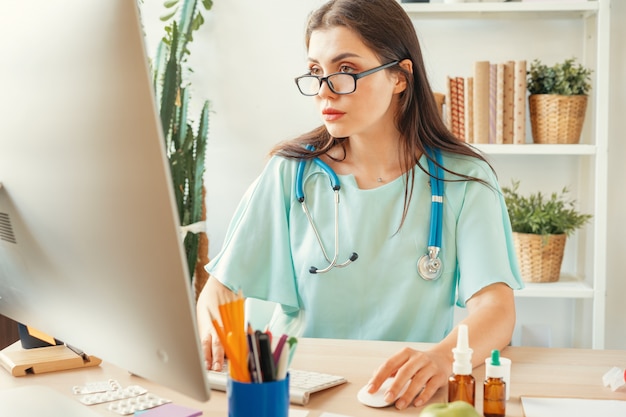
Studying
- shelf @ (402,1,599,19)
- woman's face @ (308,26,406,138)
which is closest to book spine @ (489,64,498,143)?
shelf @ (402,1,599,19)

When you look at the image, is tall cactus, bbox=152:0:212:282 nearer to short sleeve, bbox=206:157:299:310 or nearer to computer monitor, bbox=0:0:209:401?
short sleeve, bbox=206:157:299:310

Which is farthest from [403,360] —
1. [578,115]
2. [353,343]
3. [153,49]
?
[153,49]

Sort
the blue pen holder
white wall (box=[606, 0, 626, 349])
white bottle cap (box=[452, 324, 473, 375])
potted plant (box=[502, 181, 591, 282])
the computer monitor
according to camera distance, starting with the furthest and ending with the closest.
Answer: white wall (box=[606, 0, 626, 349]) < potted plant (box=[502, 181, 591, 282]) < white bottle cap (box=[452, 324, 473, 375]) < the blue pen holder < the computer monitor

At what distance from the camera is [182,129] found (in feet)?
8.88

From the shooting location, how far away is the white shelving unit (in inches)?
103

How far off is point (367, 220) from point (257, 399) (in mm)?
851

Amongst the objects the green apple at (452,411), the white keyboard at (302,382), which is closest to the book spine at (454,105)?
the white keyboard at (302,382)

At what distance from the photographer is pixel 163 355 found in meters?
0.70

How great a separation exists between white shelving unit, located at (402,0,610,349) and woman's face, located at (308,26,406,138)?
110cm

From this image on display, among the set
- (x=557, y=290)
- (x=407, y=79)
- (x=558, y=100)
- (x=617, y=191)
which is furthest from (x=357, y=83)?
(x=617, y=191)

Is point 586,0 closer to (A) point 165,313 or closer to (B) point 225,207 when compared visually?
(B) point 225,207

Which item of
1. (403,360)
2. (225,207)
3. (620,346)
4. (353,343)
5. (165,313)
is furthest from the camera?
(225,207)

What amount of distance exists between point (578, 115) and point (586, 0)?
400 millimetres

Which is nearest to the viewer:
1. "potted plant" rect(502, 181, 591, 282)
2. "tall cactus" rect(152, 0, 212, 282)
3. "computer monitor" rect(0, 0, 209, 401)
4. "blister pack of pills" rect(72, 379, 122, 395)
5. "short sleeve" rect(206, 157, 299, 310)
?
"computer monitor" rect(0, 0, 209, 401)
